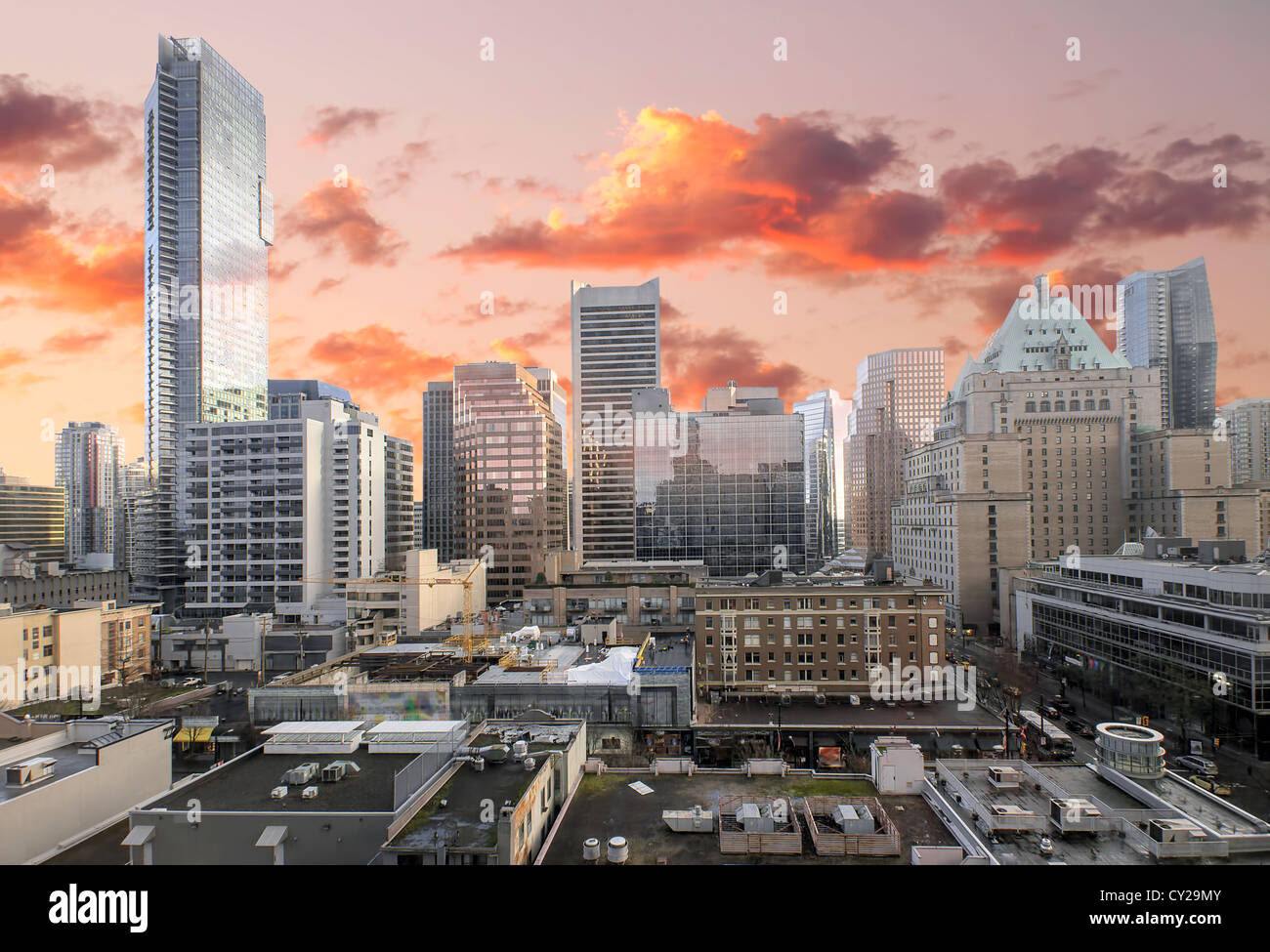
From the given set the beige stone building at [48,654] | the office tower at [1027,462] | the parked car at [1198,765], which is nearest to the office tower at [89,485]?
the beige stone building at [48,654]

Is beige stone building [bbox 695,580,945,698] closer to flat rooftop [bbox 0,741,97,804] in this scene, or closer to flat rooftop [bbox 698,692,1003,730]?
flat rooftop [bbox 698,692,1003,730]

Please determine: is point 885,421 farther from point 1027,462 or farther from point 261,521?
point 261,521

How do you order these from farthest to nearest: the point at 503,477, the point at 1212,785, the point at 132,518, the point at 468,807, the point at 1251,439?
the point at 503,477 < the point at 132,518 < the point at 1251,439 < the point at 1212,785 < the point at 468,807

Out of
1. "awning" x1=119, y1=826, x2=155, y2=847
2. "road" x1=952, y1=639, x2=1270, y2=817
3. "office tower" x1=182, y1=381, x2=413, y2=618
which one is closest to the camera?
"awning" x1=119, y1=826, x2=155, y2=847

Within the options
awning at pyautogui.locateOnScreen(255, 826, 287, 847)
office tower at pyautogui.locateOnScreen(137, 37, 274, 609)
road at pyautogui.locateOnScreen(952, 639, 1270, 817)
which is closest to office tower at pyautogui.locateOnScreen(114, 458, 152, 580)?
office tower at pyautogui.locateOnScreen(137, 37, 274, 609)

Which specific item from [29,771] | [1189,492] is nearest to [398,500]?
[29,771]
